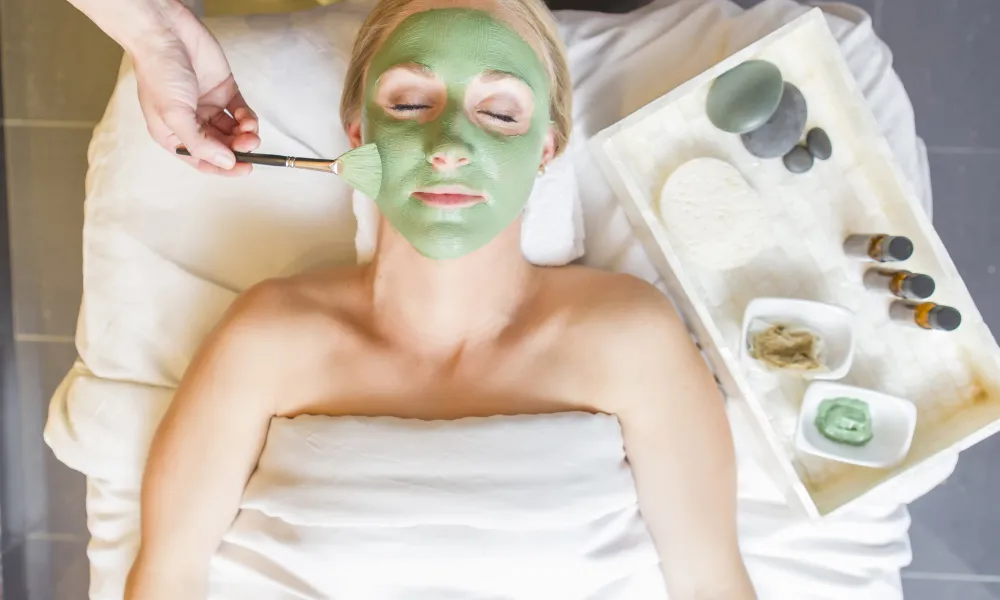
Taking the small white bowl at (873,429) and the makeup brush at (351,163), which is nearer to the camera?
the makeup brush at (351,163)

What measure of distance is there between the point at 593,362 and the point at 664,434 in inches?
6.9

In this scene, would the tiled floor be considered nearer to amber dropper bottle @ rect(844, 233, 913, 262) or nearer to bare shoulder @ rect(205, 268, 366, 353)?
amber dropper bottle @ rect(844, 233, 913, 262)

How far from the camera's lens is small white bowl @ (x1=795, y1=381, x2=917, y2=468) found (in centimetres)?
143

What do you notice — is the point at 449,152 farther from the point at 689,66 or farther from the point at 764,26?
the point at 764,26

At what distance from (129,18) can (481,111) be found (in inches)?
22.4

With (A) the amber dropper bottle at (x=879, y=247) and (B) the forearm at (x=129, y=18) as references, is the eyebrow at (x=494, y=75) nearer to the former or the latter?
(B) the forearm at (x=129, y=18)

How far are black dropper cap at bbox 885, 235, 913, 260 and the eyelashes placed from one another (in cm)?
77

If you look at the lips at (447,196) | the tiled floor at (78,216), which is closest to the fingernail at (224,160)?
Answer: the lips at (447,196)

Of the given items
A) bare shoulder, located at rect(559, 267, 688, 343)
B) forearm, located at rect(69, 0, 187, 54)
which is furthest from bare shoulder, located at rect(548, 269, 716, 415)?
forearm, located at rect(69, 0, 187, 54)

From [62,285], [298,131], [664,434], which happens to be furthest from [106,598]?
[664,434]

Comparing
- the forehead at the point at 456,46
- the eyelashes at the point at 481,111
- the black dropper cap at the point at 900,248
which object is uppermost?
the forehead at the point at 456,46

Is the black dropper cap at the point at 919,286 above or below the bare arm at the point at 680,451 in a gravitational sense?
above

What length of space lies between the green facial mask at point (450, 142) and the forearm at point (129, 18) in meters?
0.36

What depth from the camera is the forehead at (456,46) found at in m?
1.12
